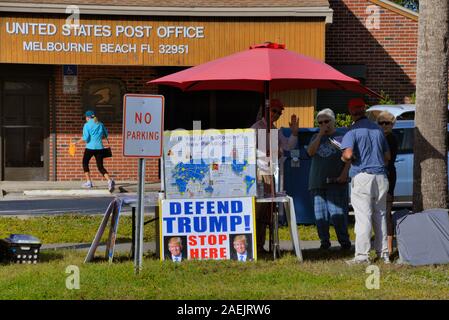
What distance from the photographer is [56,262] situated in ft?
32.3

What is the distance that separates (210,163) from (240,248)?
100 cm

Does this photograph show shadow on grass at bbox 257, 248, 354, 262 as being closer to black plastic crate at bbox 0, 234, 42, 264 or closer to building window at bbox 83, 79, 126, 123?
black plastic crate at bbox 0, 234, 42, 264

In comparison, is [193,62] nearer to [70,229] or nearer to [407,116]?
[407,116]

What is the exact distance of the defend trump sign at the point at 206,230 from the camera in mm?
9547

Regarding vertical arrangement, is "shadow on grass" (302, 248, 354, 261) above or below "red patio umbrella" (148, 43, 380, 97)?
below

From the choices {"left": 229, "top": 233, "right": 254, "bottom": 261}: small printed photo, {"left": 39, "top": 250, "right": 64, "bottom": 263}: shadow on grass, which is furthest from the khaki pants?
{"left": 39, "top": 250, "right": 64, "bottom": 263}: shadow on grass

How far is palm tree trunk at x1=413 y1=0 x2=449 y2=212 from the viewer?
10219 mm

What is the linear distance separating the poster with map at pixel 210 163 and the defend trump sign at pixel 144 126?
3.43ft

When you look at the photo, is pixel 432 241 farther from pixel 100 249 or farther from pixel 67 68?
pixel 67 68

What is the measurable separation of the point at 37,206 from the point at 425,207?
8326 mm

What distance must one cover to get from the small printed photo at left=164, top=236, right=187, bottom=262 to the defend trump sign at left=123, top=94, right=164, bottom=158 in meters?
1.29

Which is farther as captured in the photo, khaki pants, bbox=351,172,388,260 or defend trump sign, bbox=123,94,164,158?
khaki pants, bbox=351,172,388,260

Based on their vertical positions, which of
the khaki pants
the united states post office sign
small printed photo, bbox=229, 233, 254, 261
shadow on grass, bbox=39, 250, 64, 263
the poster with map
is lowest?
shadow on grass, bbox=39, 250, 64, 263

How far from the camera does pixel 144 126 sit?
8.59 meters
